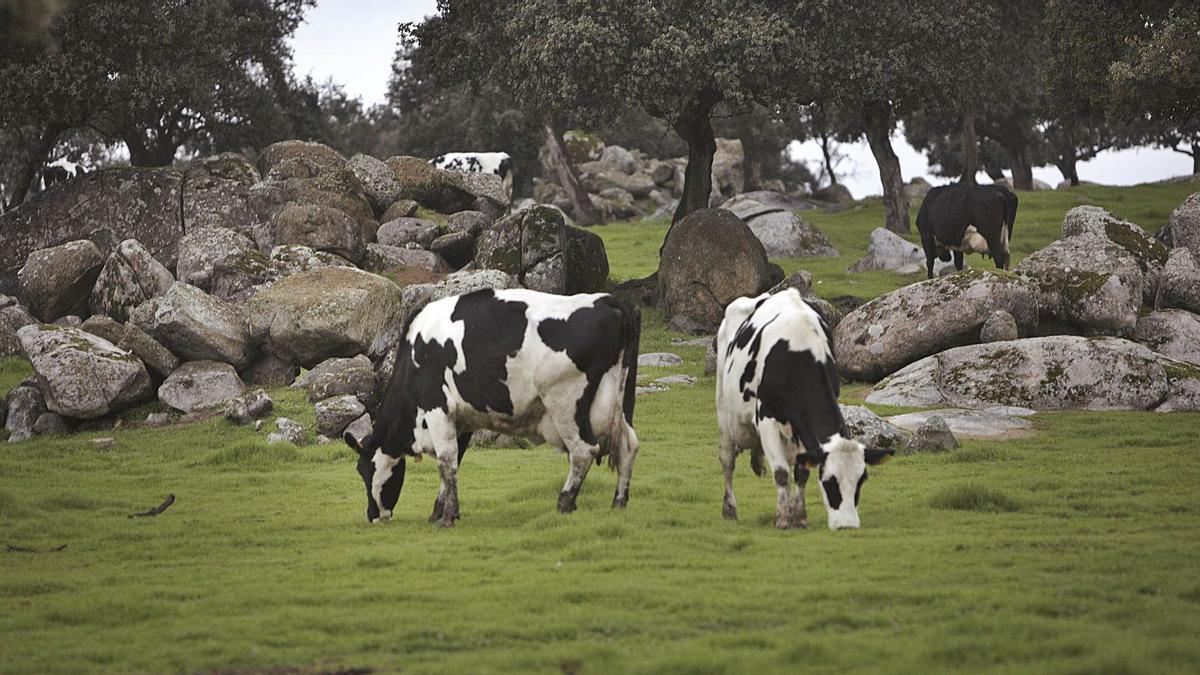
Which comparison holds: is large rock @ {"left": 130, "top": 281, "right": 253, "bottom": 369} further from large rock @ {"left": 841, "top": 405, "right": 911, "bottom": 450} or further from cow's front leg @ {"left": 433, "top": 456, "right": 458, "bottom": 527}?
large rock @ {"left": 841, "top": 405, "right": 911, "bottom": 450}

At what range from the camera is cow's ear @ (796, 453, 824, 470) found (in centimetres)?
1458

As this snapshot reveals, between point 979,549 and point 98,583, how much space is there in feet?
28.2

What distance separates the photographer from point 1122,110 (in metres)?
40.6

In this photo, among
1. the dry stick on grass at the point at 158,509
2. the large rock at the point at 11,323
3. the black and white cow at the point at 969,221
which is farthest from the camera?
the black and white cow at the point at 969,221

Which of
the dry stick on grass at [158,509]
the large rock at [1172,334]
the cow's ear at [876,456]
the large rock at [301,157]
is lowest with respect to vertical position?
the dry stick on grass at [158,509]

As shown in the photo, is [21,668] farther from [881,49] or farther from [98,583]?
[881,49]

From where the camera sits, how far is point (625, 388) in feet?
54.4

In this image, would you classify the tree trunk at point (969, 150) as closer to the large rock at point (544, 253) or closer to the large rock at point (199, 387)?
the large rock at point (544, 253)

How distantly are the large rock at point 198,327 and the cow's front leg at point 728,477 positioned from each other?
15830mm

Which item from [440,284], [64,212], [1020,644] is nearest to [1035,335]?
[440,284]

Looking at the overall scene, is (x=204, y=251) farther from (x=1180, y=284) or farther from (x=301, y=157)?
(x=1180, y=284)

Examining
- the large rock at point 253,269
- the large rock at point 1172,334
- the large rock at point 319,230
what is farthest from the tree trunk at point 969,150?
the large rock at point 253,269

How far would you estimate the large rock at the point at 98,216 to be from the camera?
139 feet

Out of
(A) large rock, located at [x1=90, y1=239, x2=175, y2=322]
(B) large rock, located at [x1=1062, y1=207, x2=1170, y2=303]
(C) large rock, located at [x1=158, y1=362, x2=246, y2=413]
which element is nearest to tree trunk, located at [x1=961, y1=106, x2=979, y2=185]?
(B) large rock, located at [x1=1062, y1=207, x2=1170, y2=303]
